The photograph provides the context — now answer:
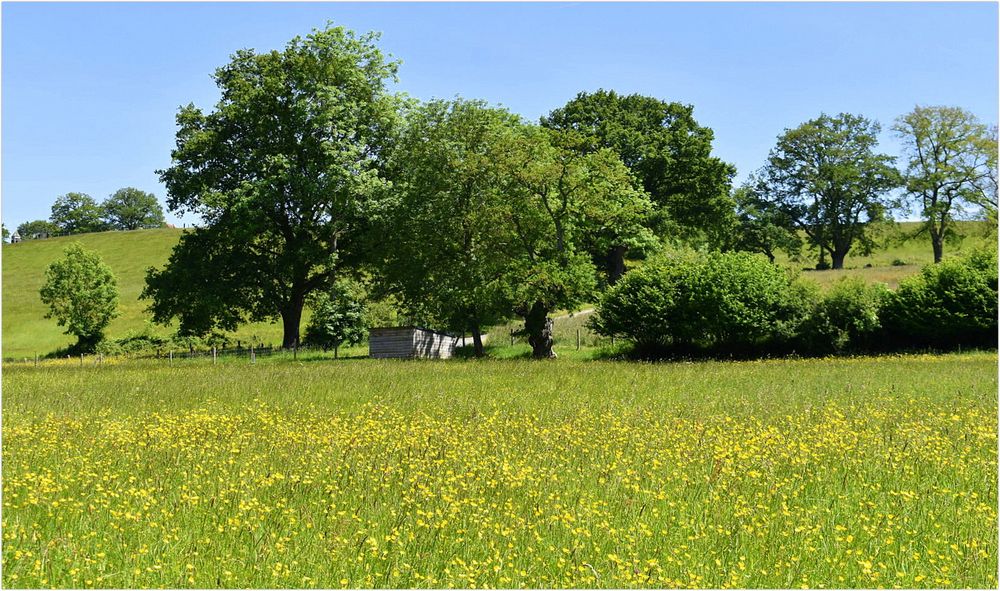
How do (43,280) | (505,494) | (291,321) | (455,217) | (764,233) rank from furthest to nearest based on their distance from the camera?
1. (43,280)
2. (764,233)
3. (291,321)
4. (455,217)
5. (505,494)

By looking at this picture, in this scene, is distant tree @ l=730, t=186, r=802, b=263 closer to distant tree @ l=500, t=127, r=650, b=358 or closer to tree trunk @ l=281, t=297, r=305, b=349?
distant tree @ l=500, t=127, r=650, b=358

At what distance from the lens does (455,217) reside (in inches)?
1512

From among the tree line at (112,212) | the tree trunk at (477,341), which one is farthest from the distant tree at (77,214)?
the tree trunk at (477,341)

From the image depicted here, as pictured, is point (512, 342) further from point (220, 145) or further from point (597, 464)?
point (597, 464)

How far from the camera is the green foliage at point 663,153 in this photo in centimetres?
5809

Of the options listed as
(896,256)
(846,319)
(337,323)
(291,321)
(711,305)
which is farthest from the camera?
(896,256)

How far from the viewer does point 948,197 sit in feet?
228

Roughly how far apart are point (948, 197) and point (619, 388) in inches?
2478

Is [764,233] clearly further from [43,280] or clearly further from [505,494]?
[43,280]

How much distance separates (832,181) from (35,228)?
15909 centimetres

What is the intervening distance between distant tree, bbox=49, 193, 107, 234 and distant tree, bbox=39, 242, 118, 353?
3435 inches

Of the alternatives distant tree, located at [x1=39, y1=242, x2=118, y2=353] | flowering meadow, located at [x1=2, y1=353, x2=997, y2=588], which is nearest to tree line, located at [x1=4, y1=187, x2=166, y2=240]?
distant tree, located at [x1=39, y1=242, x2=118, y2=353]

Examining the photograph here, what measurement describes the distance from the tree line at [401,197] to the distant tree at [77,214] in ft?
360

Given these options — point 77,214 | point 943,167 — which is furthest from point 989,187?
point 77,214
